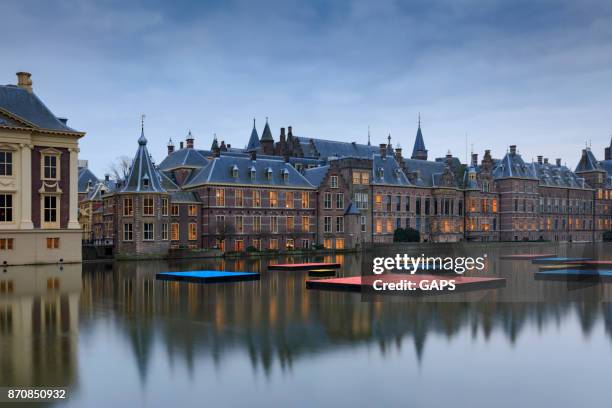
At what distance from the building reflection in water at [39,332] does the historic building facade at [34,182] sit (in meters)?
15.6

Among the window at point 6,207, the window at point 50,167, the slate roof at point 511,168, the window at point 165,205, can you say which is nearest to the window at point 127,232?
the window at point 165,205

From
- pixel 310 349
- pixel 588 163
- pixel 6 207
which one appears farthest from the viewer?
pixel 588 163

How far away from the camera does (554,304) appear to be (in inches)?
987

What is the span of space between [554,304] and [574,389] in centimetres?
1302

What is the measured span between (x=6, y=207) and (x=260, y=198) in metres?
31.4

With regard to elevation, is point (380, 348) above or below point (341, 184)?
below

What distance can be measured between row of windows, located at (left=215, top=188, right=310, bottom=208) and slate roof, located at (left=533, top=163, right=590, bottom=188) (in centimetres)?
5390

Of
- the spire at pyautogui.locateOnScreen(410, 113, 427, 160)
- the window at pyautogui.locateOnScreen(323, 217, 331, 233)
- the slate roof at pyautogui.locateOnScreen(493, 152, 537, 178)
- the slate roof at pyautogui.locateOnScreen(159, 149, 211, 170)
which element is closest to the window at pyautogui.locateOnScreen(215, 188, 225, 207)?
the slate roof at pyautogui.locateOnScreen(159, 149, 211, 170)

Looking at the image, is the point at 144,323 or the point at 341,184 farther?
the point at 341,184

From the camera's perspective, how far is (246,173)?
248 feet

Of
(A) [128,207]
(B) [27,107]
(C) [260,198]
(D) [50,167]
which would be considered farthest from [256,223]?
(B) [27,107]

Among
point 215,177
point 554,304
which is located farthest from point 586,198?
point 554,304

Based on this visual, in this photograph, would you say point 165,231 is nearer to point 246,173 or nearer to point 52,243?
point 246,173

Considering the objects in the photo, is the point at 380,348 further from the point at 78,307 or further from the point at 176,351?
the point at 78,307
